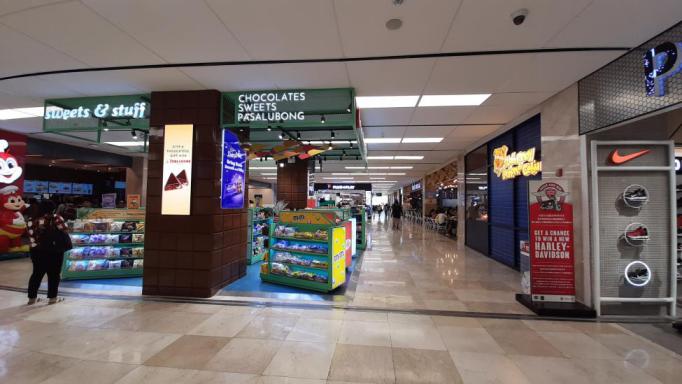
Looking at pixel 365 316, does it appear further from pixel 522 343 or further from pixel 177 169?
pixel 177 169

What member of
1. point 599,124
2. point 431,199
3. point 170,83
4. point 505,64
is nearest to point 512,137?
point 599,124

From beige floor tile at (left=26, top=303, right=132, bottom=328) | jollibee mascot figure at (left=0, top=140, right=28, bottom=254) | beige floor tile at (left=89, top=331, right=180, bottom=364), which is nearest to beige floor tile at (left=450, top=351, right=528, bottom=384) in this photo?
beige floor tile at (left=89, top=331, right=180, bottom=364)

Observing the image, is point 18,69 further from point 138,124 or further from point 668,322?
point 668,322

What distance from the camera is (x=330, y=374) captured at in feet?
8.25

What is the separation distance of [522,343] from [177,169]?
198 inches

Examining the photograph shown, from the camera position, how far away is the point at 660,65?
2996 millimetres

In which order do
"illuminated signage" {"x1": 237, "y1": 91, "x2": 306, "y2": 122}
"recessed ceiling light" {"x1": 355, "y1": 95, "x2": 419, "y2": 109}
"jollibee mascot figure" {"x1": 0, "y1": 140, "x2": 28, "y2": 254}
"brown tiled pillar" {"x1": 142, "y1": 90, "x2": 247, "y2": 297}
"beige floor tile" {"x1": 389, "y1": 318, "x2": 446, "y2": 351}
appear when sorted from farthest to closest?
"jollibee mascot figure" {"x1": 0, "y1": 140, "x2": 28, "y2": 254}, "recessed ceiling light" {"x1": 355, "y1": 95, "x2": 419, "y2": 109}, "brown tiled pillar" {"x1": 142, "y1": 90, "x2": 247, "y2": 297}, "illuminated signage" {"x1": 237, "y1": 91, "x2": 306, "y2": 122}, "beige floor tile" {"x1": 389, "y1": 318, "x2": 446, "y2": 351}

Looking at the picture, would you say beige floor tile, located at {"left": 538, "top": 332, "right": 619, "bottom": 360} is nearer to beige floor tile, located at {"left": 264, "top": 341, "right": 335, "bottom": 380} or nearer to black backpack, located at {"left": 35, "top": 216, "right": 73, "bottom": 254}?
beige floor tile, located at {"left": 264, "top": 341, "right": 335, "bottom": 380}

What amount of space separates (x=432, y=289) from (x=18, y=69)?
6.73 metres

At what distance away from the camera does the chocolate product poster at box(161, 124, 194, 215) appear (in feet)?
14.8

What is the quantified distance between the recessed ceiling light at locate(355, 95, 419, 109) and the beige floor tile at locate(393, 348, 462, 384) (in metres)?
3.60

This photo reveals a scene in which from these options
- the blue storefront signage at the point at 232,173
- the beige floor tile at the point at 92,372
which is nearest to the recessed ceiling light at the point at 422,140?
the blue storefront signage at the point at 232,173

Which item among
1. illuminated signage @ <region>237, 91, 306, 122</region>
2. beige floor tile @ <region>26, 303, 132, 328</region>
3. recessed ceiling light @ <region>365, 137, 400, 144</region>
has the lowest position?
beige floor tile @ <region>26, 303, 132, 328</region>

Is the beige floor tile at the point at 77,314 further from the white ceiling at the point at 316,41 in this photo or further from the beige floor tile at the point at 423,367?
the beige floor tile at the point at 423,367
